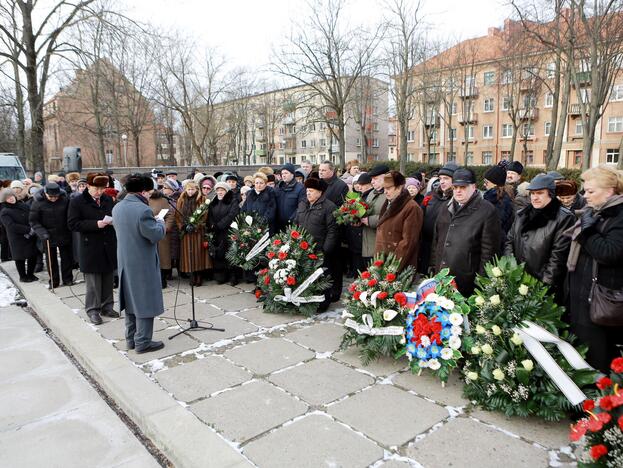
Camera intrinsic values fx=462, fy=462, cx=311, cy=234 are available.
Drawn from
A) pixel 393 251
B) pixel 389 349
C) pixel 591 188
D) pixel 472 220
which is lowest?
pixel 389 349

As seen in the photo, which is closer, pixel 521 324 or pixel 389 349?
pixel 521 324

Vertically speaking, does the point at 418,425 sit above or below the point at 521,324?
below

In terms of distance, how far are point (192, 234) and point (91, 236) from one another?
1721 mm

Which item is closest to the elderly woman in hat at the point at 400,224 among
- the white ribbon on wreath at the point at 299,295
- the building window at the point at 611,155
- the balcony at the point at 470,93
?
the white ribbon on wreath at the point at 299,295

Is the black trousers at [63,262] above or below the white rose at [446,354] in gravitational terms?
above

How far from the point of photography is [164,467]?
3.28 meters

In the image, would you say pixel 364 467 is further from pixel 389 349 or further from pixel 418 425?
pixel 389 349

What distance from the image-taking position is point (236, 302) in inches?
273

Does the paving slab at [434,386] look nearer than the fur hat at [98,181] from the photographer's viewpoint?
Yes

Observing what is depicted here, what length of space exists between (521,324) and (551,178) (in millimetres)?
1307

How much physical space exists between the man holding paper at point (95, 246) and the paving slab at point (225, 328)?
4.93ft

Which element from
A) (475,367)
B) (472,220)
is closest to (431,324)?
(475,367)

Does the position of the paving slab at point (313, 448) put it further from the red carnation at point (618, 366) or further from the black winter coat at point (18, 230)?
the black winter coat at point (18, 230)

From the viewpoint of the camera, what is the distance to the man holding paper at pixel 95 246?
6215mm
